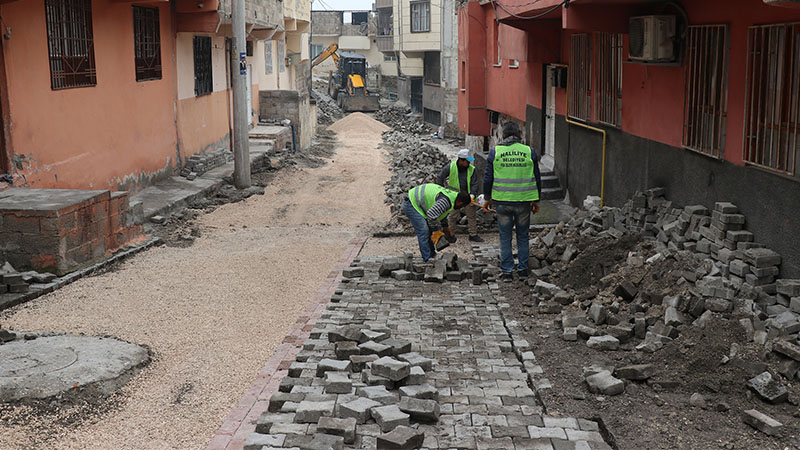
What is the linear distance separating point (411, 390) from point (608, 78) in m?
7.76

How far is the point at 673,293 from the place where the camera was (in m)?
7.55

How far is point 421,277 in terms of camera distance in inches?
388

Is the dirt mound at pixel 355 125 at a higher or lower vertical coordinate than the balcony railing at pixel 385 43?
lower

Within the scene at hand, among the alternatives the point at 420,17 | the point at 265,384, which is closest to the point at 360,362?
the point at 265,384

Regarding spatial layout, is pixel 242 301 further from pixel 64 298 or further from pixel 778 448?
pixel 778 448

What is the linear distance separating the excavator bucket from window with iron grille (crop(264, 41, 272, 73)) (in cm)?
1468

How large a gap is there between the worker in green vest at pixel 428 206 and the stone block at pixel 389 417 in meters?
5.07

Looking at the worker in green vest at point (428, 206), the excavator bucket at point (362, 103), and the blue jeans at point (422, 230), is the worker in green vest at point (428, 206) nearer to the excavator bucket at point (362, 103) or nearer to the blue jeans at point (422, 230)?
the blue jeans at point (422, 230)


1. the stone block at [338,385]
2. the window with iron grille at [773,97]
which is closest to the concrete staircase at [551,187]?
the window with iron grille at [773,97]

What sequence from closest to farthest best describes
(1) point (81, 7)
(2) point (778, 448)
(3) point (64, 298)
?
(2) point (778, 448)
(3) point (64, 298)
(1) point (81, 7)

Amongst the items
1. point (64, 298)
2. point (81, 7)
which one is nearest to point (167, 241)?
point (64, 298)

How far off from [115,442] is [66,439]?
334mm

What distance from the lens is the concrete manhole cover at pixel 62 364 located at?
602 centimetres

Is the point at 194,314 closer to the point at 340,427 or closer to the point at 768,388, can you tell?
the point at 340,427
